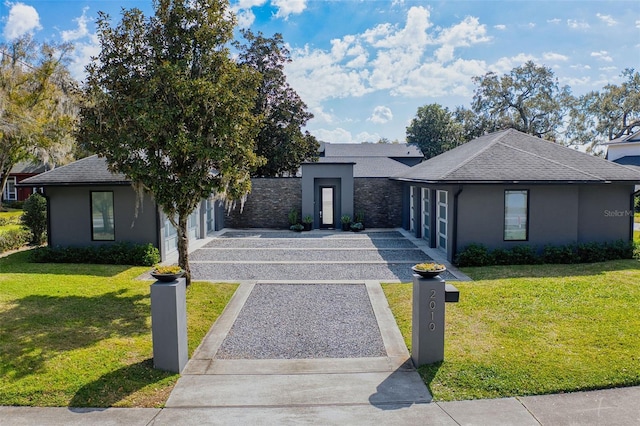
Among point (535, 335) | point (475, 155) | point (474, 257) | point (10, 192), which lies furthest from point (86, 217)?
point (10, 192)

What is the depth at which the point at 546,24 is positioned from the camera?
14570mm

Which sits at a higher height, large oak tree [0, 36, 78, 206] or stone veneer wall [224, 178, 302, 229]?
large oak tree [0, 36, 78, 206]

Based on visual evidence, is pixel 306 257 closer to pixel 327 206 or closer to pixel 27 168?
pixel 327 206

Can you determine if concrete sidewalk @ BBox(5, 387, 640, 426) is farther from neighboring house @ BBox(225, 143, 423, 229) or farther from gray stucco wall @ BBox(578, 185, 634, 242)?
neighboring house @ BBox(225, 143, 423, 229)

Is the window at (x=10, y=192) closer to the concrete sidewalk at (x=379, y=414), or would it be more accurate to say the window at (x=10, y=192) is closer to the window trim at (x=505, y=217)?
the window trim at (x=505, y=217)

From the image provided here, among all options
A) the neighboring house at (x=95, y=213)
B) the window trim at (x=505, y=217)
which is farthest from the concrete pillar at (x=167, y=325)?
the window trim at (x=505, y=217)

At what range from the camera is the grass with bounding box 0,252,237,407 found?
517 centimetres

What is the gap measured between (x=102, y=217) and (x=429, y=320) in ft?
36.3

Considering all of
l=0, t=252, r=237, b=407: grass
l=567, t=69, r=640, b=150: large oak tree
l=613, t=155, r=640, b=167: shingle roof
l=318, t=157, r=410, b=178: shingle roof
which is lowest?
l=0, t=252, r=237, b=407: grass

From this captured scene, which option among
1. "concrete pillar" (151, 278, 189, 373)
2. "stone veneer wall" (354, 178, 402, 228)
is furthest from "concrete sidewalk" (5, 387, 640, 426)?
"stone veneer wall" (354, 178, 402, 228)

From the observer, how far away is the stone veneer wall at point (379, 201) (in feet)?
69.9

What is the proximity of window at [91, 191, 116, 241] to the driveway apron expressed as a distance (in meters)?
3.23

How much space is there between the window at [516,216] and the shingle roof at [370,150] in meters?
23.7

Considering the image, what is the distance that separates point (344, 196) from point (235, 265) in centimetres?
916
